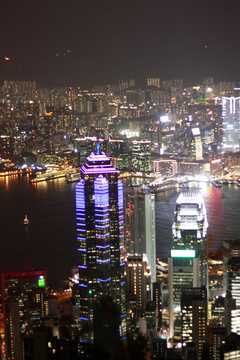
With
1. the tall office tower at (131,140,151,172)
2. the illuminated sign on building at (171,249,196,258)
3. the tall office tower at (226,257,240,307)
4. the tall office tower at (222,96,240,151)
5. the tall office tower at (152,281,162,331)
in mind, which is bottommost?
the tall office tower at (152,281,162,331)

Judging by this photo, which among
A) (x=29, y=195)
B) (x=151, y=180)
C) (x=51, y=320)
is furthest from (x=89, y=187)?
(x=151, y=180)

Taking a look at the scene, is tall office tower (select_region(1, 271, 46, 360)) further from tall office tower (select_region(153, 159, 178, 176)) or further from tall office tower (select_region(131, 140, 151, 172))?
tall office tower (select_region(131, 140, 151, 172))

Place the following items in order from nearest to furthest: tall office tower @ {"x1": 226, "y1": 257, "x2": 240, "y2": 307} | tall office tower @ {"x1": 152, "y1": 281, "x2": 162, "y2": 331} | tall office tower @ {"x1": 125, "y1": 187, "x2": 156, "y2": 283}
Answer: tall office tower @ {"x1": 152, "y1": 281, "x2": 162, "y2": 331} → tall office tower @ {"x1": 226, "y1": 257, "x2": 240, "y2": 307} → tall office tower @ {"x1": 125, "y1": 187, "x2": 156, "y2": 283}

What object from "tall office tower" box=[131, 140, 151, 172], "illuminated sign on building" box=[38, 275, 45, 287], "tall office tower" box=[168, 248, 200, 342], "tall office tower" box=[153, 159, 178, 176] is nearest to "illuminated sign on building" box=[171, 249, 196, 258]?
"tall office tower" box=[168, 248, 200, 342]

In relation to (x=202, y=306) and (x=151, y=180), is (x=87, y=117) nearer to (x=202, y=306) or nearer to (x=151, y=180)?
(x=151, y=180)

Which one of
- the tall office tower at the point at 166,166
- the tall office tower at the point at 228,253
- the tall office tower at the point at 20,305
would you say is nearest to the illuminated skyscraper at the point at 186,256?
the tall office tower at the point at 228,253

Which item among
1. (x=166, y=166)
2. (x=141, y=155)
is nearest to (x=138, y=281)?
(x=166, y=166)
